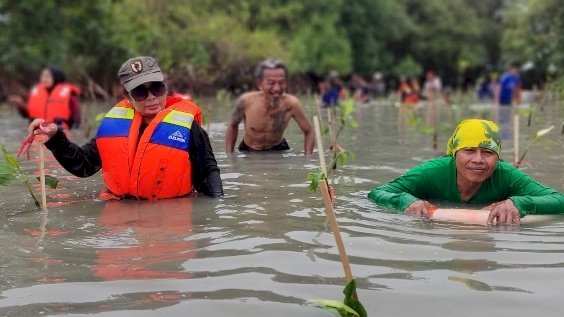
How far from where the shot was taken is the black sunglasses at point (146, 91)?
5391 millimetres

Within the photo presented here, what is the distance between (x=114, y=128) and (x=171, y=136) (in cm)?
41

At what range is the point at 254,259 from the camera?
3822mm

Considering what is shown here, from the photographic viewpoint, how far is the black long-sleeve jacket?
17.7ft

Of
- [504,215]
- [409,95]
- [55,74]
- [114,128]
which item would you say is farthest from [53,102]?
[409,95]

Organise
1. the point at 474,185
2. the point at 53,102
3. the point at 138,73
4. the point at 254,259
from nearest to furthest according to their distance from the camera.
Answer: the point at 254,259
the point at 138,73
the point at 474,185
the point at 53,102

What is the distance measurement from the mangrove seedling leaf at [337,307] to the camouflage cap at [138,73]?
2888 mm

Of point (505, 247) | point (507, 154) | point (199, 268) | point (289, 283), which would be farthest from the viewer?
point (507, 154)

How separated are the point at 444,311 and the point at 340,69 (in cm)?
3779

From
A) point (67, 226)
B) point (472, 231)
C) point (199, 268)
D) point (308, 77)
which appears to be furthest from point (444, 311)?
point (308, 77)

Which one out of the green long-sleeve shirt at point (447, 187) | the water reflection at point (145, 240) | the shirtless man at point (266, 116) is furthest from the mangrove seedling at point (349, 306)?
the shirtless man at point (266, 116)

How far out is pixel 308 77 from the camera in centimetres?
3519

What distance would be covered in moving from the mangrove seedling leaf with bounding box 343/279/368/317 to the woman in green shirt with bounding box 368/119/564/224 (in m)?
2.09

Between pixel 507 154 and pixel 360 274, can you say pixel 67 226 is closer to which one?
pixel 360 274

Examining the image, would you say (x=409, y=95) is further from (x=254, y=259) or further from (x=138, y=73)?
(x=254, y=259)
